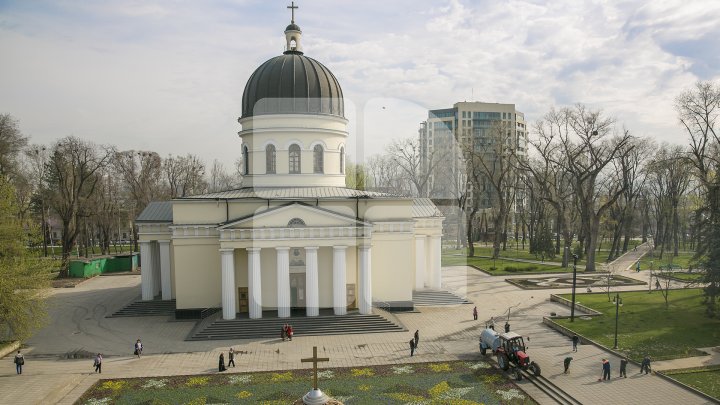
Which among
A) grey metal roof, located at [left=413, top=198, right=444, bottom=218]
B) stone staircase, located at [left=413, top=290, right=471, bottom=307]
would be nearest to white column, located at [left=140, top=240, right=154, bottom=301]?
stone staircase, located at [left=413, top=290, right=471, bottom=307]

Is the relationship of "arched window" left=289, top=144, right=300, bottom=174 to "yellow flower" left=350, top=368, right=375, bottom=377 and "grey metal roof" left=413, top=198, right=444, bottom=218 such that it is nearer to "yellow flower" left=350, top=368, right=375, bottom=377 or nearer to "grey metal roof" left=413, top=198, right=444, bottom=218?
"grey metal roof" left=413, top=198, right=444, bottom=218

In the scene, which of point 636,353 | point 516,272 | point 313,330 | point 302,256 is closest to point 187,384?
point 313,330

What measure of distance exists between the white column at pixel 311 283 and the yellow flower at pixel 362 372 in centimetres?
649

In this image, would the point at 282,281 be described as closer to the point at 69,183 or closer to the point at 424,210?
the point at 424,210

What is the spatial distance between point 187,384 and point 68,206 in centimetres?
3223

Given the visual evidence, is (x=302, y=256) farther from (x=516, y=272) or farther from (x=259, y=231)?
(x=516, y=272)

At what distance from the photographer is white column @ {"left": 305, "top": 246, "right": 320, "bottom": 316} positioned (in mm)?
25078

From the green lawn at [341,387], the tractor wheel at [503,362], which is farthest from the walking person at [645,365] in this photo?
the green lawn at [341,387]

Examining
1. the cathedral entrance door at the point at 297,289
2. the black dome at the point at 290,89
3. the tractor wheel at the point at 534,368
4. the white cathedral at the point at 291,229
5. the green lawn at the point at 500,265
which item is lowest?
the green lawn at the point at 500,265

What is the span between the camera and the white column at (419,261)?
31.5m

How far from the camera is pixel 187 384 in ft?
58.4

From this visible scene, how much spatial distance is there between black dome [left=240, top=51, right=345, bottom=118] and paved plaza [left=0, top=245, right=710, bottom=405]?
522 inches

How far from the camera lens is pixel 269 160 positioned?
30047 millimetres

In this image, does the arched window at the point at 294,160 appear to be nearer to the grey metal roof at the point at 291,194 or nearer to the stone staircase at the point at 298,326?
the grey metal roof at the point at 291,194
